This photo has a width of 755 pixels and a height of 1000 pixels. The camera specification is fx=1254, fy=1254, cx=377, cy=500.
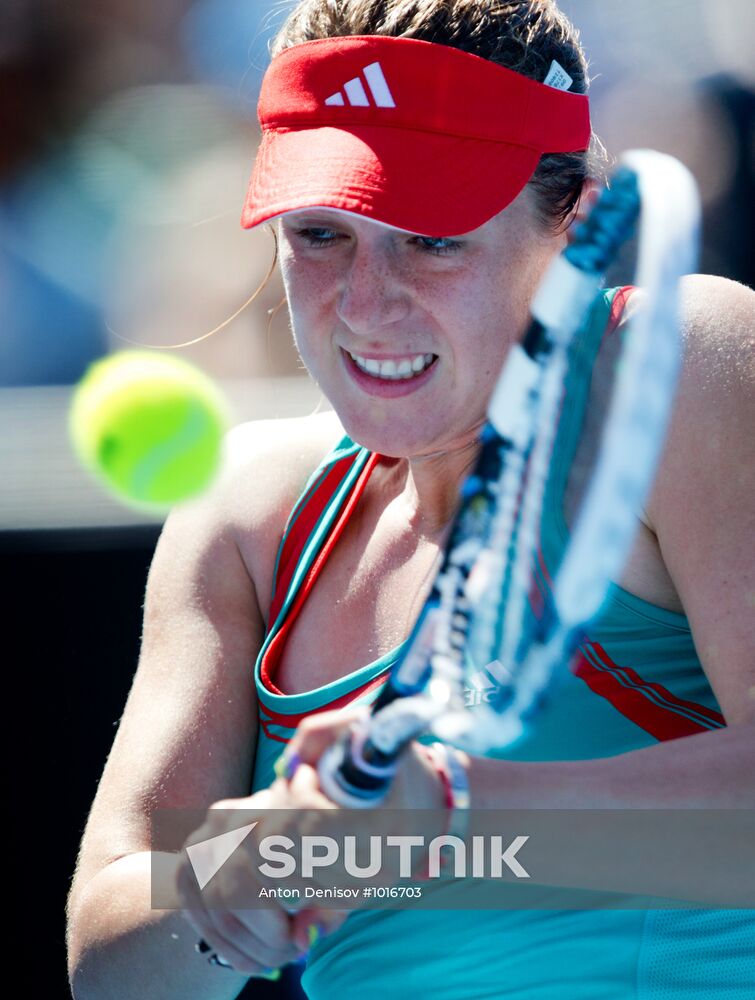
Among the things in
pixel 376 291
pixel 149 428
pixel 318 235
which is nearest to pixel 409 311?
pixel 376 291

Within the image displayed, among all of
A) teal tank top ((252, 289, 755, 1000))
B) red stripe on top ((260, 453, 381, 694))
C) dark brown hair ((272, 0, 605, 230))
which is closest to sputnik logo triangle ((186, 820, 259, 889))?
teal tank top ((252, 289, 755, 1000))

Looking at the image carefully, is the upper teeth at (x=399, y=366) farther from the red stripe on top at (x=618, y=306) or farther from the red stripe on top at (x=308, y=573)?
the red stripe on top at (x=308, y=573)

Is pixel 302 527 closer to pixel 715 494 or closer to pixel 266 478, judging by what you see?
pixel 266 478

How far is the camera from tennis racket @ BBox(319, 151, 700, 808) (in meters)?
0.80

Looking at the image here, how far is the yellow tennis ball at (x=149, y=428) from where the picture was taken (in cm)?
245

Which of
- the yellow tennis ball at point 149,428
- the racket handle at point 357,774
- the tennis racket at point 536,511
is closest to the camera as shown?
the tennis racket at point 536,511

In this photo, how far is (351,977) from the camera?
4.71 ft

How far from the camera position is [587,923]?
4.35 feet

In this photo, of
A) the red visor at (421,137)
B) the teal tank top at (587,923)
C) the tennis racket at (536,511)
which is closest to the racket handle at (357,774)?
the tennis racket at (536,511)

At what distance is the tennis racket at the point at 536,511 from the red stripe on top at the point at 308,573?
485mm

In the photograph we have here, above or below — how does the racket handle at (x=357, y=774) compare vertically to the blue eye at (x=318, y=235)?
below

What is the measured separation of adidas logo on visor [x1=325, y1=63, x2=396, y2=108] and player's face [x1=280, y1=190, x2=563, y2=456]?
0.12 metres

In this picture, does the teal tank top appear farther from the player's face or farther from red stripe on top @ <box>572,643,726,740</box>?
the player's face

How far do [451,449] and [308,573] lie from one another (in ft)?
0.91
